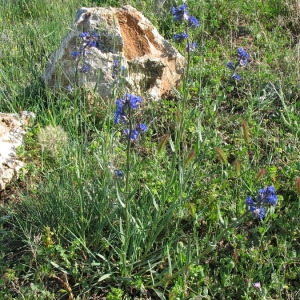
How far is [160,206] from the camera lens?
244 cm

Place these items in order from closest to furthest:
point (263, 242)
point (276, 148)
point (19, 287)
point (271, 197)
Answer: point (271, 197) < point (19, 287) < point (263, 242) < point (276, 148)

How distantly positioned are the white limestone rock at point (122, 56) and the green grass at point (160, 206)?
0.65 feet

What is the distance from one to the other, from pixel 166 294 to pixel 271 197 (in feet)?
2.78

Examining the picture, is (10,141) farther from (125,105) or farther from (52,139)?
(125,105)

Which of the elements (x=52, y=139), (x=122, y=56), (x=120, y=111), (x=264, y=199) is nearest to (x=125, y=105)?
(x=120, y=111)

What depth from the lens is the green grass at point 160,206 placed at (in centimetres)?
240

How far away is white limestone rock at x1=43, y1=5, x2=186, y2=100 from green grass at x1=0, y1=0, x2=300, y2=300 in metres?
0.20

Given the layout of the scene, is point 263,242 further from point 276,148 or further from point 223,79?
point 223,79

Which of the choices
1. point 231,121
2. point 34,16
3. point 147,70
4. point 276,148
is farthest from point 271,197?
point 34,16

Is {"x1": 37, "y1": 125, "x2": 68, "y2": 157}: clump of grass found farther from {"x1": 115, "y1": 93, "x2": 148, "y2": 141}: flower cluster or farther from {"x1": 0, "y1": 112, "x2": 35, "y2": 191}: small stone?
{"x1": 115, "y1": 93, "x2": 148, "y2": 141}: flower cluster

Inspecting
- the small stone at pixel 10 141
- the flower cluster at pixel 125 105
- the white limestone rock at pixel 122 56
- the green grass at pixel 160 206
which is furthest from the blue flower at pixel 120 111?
the white limestone rock at pixel 122 56

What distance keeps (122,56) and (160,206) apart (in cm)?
165

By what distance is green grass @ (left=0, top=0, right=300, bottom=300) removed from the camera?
2398 mm

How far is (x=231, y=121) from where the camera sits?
363cm
